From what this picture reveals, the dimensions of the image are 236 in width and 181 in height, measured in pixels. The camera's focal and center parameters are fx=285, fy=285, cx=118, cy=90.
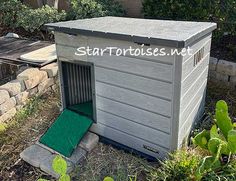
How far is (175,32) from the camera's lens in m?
2.46

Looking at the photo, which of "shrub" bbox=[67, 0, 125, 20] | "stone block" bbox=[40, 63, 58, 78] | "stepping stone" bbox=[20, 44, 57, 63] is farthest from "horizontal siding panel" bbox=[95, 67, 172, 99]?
"shrub" bbox=[67, 0, 125, 20]

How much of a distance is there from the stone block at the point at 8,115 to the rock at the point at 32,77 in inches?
14.5

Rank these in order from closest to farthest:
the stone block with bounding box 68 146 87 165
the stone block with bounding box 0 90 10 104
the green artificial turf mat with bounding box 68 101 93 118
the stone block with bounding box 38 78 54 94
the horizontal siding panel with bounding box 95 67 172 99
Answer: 1. the horizontal siding panel with bounding box 95 67 172 99
2. the stone block with bounding box 68 146 87 165
3. the green artificial turf mat with bounding box 68 101 93 118
4. the stone block with bounding box 0 90 10 104
5. the stone block with bounding box 38 78 54 94

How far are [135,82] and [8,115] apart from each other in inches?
69.9

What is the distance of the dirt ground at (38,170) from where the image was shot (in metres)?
2.67

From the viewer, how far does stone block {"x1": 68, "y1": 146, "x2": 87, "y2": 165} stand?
2809 mm

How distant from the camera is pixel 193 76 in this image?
2.66 m

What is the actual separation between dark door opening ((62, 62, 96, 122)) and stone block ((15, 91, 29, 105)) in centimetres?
71

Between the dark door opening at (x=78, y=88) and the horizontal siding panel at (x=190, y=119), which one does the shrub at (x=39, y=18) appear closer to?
the dark door opening at (x=78, y=88)

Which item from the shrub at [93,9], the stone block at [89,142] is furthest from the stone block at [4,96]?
the shrub at [93,9]

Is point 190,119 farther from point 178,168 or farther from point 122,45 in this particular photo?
point 122,45

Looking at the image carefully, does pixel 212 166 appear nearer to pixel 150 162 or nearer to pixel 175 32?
pixel 150 162

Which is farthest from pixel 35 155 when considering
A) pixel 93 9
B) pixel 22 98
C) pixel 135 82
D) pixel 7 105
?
pixel 93 9

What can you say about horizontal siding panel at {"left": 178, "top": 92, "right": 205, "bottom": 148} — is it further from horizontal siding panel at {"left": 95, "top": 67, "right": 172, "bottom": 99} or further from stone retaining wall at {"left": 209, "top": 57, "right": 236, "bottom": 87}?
stone retaining wall at {"left": 209, "top": 57, "right": 236, "bottom": 87}
